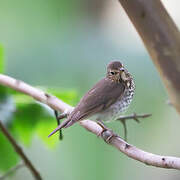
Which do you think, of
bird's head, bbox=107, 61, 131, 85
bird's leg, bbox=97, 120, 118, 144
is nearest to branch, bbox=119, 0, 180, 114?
bird's leg, bbox=97, 120, 118, 144

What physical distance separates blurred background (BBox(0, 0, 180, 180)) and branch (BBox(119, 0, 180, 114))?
51.2 inches

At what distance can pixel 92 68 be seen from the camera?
2.51 m

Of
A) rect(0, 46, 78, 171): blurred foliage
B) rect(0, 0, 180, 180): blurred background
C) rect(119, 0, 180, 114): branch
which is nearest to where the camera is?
rect(119, 0, 180, 114): branch

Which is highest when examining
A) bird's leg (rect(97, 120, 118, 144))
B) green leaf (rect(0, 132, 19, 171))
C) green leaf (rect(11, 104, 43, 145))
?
green leaf (rect(11, 104, 43, 145))

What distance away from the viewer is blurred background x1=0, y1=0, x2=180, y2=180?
2598mm

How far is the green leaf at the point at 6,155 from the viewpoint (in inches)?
72.6

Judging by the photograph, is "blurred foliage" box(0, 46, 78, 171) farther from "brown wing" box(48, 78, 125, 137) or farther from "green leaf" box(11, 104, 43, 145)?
"brown wing" box(48, 78, 125, 137)

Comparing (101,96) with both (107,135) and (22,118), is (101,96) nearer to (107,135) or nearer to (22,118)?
(107,135)

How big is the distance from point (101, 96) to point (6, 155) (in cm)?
61

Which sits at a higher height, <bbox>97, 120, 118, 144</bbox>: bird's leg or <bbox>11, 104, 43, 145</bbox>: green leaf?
<bbox>11, 104, 43, 145</bbox>: green leaf

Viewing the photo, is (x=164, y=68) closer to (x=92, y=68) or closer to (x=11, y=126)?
(x=11, y=126)

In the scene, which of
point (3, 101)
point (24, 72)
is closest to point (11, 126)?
point (3, 101)

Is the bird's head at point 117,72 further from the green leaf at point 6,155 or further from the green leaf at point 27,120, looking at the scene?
the green leaf at point 6,155

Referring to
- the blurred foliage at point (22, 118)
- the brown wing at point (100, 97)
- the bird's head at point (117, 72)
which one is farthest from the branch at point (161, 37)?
the bird's head at point (117, 72)
